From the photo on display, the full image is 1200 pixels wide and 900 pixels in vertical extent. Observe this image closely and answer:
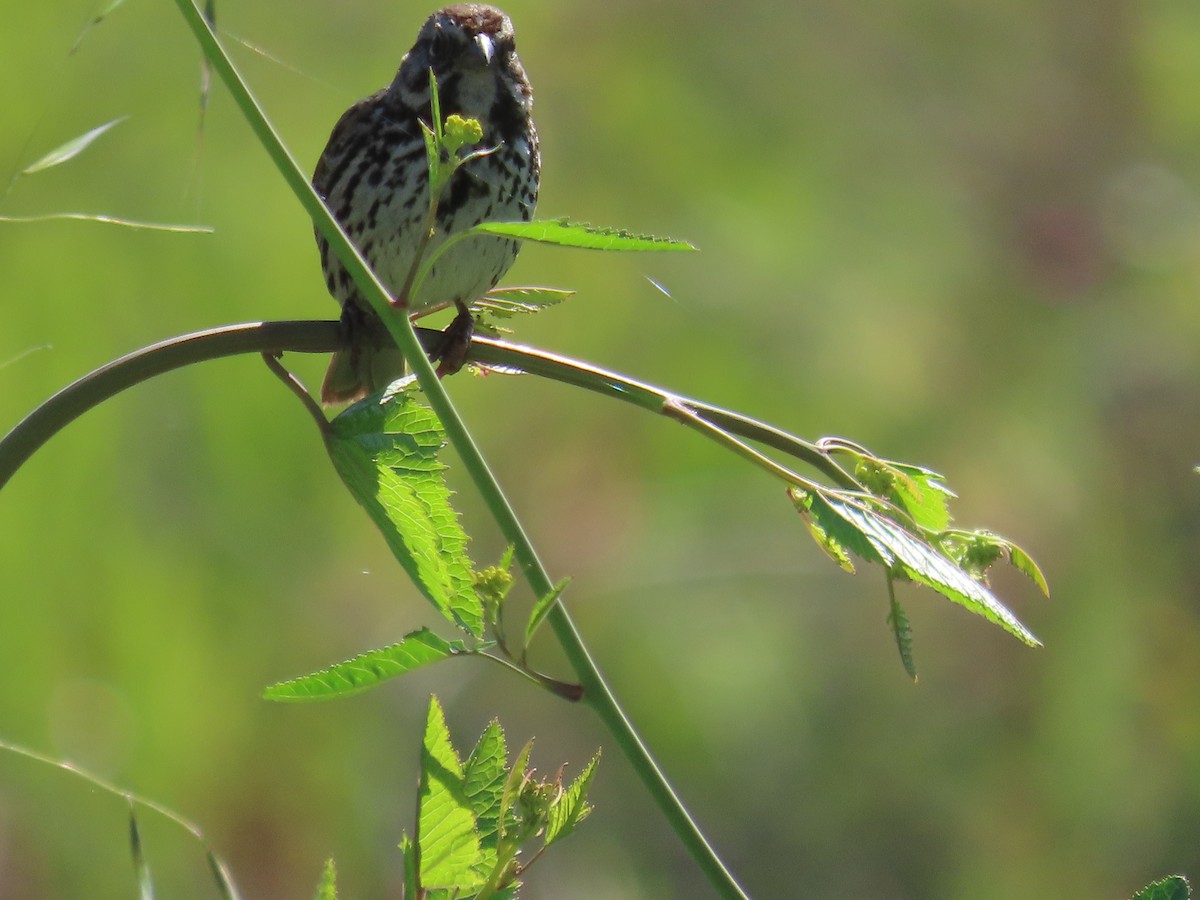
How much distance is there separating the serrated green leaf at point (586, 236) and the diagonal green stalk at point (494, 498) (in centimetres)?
8

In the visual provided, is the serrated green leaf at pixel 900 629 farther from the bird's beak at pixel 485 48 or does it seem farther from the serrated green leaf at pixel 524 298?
the bird's beak at pixel 485 48

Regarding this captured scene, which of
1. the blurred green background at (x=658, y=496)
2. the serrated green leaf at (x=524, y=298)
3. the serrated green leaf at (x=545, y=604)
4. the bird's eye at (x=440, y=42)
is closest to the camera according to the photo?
the serrated green leaf at (x=545, y=604)

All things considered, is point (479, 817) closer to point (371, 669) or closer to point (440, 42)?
point (371, 669)

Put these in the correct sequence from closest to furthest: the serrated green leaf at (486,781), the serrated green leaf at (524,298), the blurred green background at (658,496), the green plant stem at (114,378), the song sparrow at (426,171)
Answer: the serrated green leaf at (486,781) < the green plant stem at (114,378) < the serrated green leaf at (524,298) < the song sparrow at (426,171) < the blurred green background at (658,496)

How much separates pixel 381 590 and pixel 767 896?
139 cm

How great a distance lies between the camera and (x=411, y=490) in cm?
86

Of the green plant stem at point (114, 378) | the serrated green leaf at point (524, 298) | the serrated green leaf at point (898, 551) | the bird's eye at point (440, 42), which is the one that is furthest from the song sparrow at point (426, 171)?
the serrated green leaf at point (898, 551)

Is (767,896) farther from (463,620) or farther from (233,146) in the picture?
(463,620)

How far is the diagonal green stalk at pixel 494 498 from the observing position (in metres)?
0.73

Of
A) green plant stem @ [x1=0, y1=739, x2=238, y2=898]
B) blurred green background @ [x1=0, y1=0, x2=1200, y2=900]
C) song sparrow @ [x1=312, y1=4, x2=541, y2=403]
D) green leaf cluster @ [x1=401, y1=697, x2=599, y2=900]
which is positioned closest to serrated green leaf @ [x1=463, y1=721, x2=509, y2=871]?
green leaf cluster @ [x1=401, y1=697, x2=599, y2=900]

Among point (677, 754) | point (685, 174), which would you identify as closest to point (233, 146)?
point (685, 174)

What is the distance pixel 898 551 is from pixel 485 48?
5.18ft

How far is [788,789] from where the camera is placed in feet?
13.9

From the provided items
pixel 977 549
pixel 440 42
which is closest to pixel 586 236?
pixel 977 549
